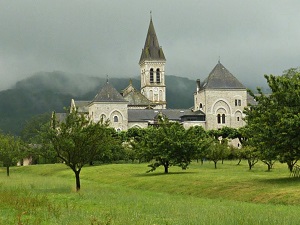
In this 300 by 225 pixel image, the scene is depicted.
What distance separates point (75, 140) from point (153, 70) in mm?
122669

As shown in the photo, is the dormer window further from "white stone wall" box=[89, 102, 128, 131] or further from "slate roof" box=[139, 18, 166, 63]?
A: "slate roof" box=[139, 18, 166, 63]

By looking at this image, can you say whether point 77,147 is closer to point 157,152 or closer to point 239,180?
point 239,180

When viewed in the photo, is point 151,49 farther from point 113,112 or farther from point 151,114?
point 113,112

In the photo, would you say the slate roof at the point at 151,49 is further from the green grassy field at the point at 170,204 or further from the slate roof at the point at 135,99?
the green grassy field at the point at 170,204

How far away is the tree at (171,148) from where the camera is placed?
52.9 meters

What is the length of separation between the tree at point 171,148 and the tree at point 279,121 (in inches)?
542

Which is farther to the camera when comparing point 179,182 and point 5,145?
point 5,145

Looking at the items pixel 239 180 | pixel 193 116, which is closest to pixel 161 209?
pixel 239 180

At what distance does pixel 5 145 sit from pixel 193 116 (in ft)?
172

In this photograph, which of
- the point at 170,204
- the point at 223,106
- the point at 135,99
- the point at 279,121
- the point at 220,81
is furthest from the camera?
the point at 135,99

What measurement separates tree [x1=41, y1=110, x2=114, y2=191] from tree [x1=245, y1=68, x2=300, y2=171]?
1079 centimetres

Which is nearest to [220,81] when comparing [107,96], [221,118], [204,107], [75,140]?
[204,107]

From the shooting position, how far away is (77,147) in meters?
39.1

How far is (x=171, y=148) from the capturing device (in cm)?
5303
